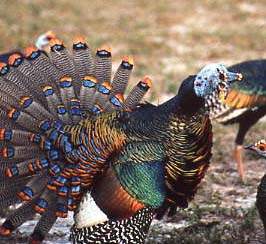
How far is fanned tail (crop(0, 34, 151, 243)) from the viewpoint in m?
5.06

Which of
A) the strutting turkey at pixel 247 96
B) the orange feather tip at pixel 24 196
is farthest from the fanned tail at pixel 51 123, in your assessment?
the strutting turkey at pixel 247 96

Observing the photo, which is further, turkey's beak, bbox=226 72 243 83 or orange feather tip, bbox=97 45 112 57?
orange feather tip, bbox=97 45 112 57

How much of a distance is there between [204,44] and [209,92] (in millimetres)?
7096

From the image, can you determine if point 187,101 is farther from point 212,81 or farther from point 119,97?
point 119,97

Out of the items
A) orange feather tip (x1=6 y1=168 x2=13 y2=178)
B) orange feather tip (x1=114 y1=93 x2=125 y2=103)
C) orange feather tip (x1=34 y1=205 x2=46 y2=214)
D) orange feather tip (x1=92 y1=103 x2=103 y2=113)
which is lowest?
orange feather tip (x1=34 y1=205 x2=46 y2=214)

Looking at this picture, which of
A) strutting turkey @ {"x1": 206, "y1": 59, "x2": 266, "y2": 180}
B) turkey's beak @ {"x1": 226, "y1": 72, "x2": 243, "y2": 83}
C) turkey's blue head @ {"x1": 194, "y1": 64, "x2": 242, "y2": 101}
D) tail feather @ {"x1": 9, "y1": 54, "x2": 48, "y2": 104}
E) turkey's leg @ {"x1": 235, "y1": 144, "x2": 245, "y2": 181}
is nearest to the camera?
turkey's blue head @ {"x1": 194, "y1": 64, "x2": 242, "y2": 101}

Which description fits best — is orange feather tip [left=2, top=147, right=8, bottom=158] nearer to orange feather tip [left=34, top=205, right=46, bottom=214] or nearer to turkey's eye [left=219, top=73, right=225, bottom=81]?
orange feather tip [left=34, top=205, right=46, bottom=214]

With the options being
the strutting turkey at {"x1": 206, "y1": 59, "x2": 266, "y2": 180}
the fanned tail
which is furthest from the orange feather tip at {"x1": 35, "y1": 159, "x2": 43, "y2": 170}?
the strutting turkey at {"x1": 206, "y1": 59, "x2": 266, "y2": 180}

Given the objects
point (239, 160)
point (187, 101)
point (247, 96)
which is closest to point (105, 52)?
point (187, 101)

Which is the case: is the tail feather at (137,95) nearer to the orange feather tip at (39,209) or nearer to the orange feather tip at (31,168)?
the orange feather tip at (31,168)

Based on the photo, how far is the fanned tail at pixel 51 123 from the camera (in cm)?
506

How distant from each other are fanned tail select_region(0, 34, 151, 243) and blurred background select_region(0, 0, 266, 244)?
1466 mm

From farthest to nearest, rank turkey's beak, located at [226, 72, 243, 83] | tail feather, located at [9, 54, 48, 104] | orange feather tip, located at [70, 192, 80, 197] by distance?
tail feather, located at [9, 54, 48, 104] → orange feather tip, located at [70, 192, 80, 197] → turkey's beak, located at [226, 72, 243, 83]

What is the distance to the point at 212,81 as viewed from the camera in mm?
4770
